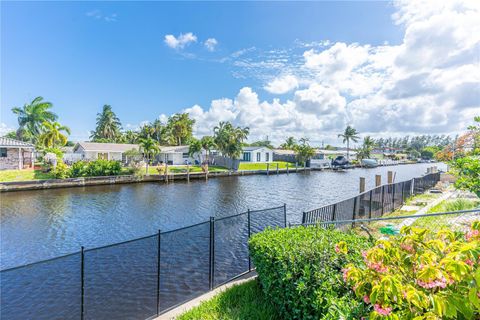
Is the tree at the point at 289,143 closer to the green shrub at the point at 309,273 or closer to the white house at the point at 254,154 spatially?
the white house at the point at 254,154

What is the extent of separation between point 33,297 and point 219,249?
19.3ft

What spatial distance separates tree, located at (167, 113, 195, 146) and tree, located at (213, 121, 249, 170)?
59.3 ft

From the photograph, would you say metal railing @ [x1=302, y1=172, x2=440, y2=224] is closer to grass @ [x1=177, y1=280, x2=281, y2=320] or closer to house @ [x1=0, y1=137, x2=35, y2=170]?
grass @ [x1=177, y1=280, x2=281, y2=320]

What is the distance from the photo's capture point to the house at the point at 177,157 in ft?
155

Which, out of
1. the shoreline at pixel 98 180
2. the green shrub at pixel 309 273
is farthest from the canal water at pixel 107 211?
the green shrub at pixel 309 273

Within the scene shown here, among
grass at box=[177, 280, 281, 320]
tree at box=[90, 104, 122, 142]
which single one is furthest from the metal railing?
tree at box=[90, 104, 122, 142]

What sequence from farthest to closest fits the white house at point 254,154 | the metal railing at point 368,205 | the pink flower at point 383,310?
the white house at point 254,154, the metal railing at point 368,205, the pink flower at point 383,310

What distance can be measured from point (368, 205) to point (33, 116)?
56.0 m

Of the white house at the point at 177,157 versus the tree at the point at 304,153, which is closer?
the white house at the point at 177,157

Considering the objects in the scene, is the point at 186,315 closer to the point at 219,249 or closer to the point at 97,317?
the point at 97,317

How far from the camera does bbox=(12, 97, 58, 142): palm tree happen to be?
152 feet

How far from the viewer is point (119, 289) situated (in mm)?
7895

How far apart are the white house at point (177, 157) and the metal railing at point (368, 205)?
124 ft

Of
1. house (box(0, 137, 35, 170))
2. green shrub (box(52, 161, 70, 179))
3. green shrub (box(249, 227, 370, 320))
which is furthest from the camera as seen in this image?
house (box(0, 137, 35, 170))
